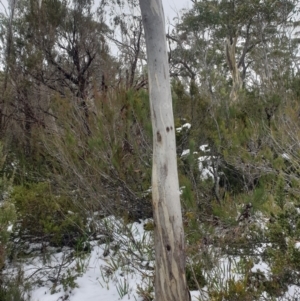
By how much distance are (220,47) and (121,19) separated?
254 inches

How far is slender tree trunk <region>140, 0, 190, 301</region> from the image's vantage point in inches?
96.0

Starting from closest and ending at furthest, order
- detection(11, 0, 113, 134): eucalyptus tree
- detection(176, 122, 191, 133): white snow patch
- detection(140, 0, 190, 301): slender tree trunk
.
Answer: detection(140, 0, 190, 301): slender tree trunk → detection(176, 122, 191, 133): white snow patch → detection(11, 0, 113, 134): eucalyptus tree

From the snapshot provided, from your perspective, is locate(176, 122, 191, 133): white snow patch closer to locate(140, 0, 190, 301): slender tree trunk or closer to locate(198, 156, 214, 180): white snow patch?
locate(198, 156, 214, 180): white snow patch

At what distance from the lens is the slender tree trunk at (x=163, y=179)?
2439mm

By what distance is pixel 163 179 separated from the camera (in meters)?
2.49

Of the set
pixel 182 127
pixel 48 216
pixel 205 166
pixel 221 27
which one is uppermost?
pixel 221 27

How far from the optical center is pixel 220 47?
47.0ft

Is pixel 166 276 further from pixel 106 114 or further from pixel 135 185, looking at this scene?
pixel 106 114

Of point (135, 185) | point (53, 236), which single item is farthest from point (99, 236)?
point (135, 185)

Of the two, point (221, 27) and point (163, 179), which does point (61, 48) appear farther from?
point (221, 27)

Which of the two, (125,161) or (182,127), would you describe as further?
(182,127)

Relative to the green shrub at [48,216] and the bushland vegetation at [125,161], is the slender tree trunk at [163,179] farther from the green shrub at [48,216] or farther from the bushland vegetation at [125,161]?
the green shrub at [48,216]

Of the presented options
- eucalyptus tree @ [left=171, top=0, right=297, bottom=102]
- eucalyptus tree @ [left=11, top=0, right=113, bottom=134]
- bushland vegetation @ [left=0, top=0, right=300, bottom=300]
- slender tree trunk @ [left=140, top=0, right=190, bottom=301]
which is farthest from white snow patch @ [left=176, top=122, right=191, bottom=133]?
eucalyptus tree @ [left=171, top=0, right=297, bottom=102]

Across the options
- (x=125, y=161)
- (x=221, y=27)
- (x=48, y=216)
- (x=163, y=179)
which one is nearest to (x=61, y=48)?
(x=125, y=161)
